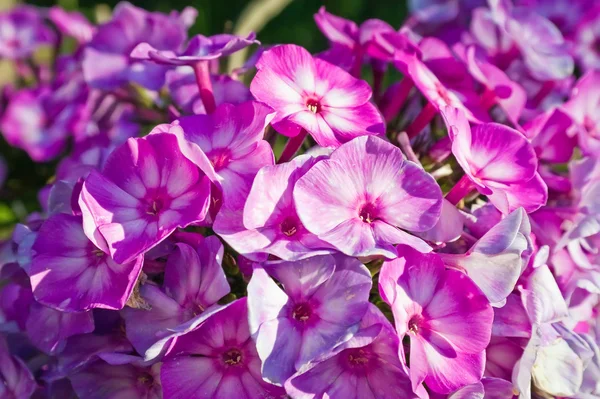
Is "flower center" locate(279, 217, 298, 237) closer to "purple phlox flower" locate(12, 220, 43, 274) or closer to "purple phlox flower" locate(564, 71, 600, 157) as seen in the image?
"purple phlox flower" locate(12, 220, 43, 274)

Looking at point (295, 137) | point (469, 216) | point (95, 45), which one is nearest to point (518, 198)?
point (469, 216)

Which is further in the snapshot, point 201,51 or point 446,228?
point 201,51

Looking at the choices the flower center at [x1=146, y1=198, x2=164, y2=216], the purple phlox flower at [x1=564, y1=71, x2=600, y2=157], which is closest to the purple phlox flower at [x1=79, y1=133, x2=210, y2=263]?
the flower center at [x1=146, y1=198, x2=164, y2=216]

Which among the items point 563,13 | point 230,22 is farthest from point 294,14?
point 563,13

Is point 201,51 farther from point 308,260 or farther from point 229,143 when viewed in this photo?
point 308,260

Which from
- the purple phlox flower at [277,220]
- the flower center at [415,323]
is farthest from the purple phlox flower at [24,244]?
the flower center at [415,323]

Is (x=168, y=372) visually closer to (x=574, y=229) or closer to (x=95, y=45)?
(x=574, y=229)
